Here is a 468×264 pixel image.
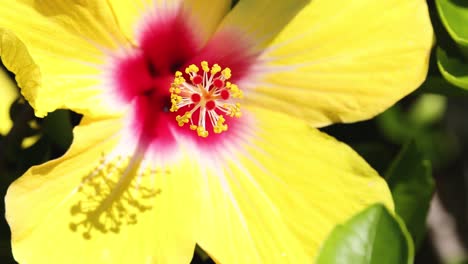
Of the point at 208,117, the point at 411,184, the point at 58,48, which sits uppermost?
the point at 58,48

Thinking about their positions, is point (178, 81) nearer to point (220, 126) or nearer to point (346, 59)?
point (220, 126)

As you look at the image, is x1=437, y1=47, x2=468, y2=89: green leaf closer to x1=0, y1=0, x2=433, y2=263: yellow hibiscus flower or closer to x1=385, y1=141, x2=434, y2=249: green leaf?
x1=0, y1=0, x2=433, y2=263: yellow hibiscus flower

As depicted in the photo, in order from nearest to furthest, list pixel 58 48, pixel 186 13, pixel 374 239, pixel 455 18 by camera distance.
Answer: pixel 374 239 < pixel 58 48 < pixel 455 18 < pixel 186 13

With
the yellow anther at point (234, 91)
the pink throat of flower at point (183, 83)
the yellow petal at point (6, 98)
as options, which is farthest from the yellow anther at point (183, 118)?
the yellow petal at point (6, 98)

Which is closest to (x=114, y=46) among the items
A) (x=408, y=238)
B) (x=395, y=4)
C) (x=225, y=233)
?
(x=225, y=233)

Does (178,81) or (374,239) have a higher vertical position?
(178,81)

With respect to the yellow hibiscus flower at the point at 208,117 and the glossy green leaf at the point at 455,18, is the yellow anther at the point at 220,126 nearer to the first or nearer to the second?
the yellow hibiscus flower at the point at 208,117

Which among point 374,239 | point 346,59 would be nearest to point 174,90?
point 346,59
